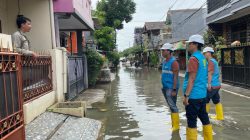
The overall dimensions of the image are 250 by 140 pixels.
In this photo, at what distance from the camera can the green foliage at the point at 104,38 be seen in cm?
2880

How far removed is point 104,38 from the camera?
2969 centimetres

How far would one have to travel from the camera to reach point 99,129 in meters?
7.53

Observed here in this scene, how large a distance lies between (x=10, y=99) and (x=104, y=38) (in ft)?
84.1

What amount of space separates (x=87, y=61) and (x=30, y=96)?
9.71m

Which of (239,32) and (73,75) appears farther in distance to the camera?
(239,32)

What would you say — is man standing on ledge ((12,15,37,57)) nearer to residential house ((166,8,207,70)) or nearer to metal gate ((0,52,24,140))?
metal gate ((0,52,24,140))

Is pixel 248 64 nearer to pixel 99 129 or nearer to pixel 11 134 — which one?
pixel 99 129

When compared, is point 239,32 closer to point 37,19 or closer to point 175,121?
point 37,19

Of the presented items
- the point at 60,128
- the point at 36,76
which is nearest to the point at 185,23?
the point at 36,76

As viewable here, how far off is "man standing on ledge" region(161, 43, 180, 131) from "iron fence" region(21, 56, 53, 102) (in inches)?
108

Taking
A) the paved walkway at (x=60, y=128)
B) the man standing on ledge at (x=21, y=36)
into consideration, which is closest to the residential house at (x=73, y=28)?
the paved walkway at (x=60, y=128)

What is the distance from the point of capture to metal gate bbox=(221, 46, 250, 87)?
14.0 meters

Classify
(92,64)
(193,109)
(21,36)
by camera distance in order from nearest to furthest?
(193,109), (21,36), (92,64)

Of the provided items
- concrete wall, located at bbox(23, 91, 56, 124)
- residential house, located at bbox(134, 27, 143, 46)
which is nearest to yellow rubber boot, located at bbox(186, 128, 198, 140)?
concrete wall, located at bbox(23, 91, 56, 124)
